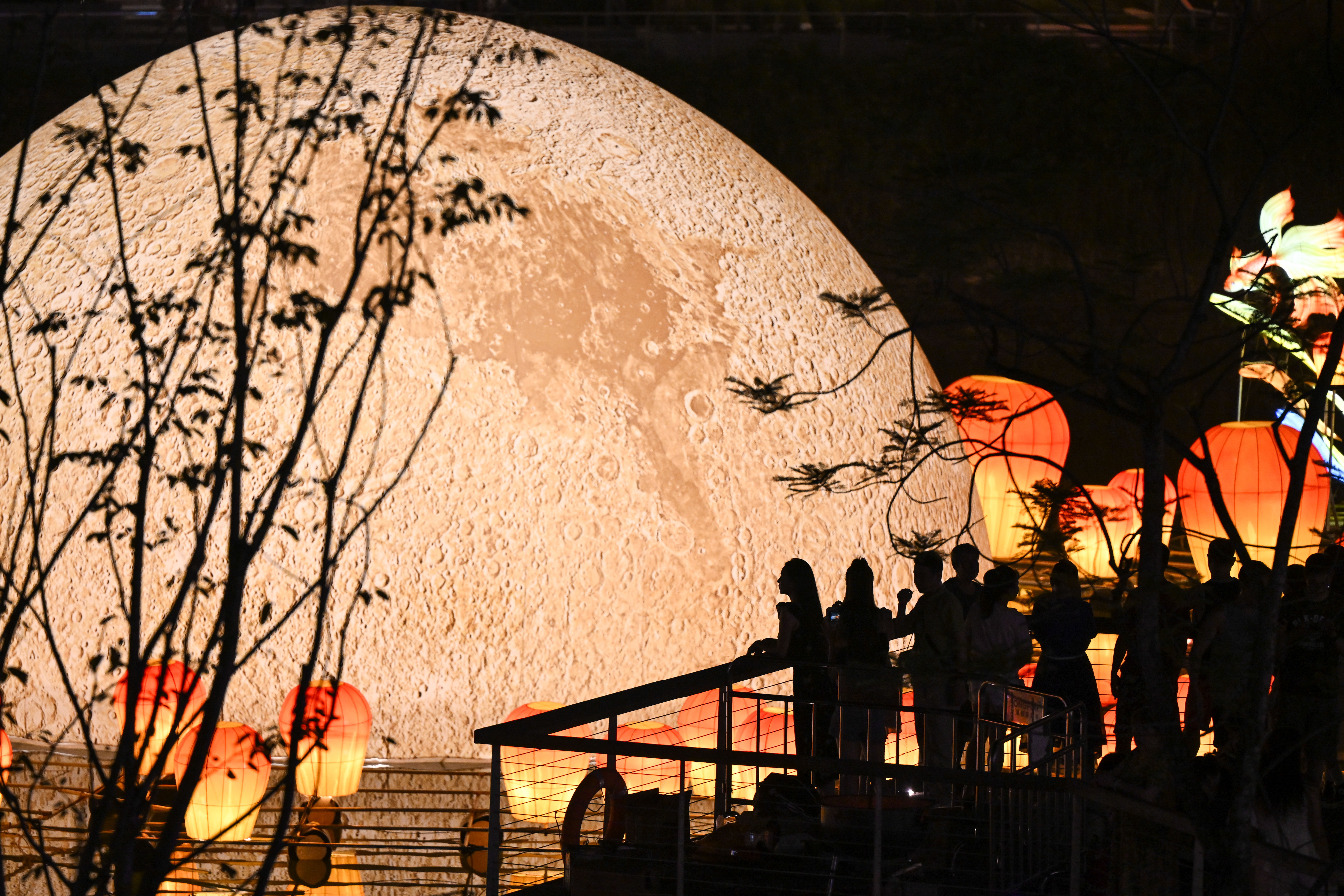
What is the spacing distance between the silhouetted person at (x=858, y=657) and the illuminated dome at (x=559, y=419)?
2.65 m

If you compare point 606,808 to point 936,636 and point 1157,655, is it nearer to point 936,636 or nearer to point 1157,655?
point 936,636

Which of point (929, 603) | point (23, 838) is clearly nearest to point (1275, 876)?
point (929, 603)

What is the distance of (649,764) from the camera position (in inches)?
325

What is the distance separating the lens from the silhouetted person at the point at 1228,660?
10.9 feet

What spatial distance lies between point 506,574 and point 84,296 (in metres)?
3.27

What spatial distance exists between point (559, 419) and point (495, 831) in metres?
3.92

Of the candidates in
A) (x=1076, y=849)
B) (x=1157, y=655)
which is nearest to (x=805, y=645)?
(x=1076, y=849)

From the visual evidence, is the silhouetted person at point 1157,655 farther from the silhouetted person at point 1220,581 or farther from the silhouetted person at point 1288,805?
the silhouetted person at point 1288,805

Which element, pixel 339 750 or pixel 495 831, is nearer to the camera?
pixel 495 831

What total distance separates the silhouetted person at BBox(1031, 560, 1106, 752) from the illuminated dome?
8.28ft

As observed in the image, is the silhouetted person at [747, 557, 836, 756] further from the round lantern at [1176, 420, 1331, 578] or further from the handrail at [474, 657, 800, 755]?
the round lantern at [1176, 420, 1331, 578]

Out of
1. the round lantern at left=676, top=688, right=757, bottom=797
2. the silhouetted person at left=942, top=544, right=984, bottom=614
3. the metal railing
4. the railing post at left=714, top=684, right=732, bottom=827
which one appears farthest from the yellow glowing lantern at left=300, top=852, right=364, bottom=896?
the silhouetted person at left=942, top=544, right=984, bottom=614

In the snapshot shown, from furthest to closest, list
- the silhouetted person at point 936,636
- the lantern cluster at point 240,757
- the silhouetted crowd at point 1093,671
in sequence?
the lantern cluster at point 240,757
the silhouetted person at point 936,636
the silhouetted crowd at point 1093,671

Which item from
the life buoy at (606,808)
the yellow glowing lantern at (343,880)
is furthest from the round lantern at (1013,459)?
the life buoy at (606,808)
